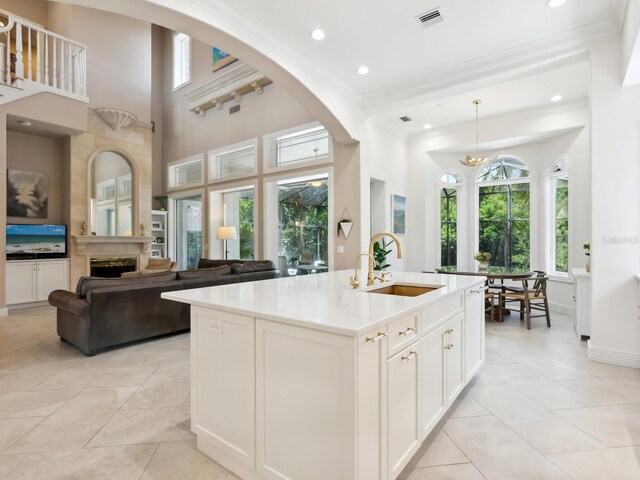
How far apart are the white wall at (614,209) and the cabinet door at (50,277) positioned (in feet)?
27.2

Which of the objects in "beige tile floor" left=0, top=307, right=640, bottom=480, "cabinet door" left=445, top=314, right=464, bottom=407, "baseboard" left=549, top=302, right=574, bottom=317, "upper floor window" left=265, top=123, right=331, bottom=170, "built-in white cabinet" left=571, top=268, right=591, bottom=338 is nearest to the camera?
"beige tile floor" left=0, top=307, right=640, bottom=480

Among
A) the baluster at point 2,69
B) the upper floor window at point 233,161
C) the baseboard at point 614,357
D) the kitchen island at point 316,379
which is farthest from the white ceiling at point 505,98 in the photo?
the baluster at point 2,69

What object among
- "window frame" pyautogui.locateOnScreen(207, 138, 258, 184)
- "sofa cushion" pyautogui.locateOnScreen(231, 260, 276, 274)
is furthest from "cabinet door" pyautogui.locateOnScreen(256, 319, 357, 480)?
"window frame" pyautogui.locateOnScreen(207, 138, 258, 184)

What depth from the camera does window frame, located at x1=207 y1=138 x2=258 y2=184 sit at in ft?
23.9

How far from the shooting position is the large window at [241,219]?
25.8ft

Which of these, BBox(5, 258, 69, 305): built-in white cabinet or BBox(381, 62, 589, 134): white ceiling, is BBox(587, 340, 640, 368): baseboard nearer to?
BBox(381, 62, 589, 134): white ceiling

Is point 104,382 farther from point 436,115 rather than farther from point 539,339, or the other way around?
point 436,115

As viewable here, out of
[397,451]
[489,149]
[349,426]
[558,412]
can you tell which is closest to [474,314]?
[558,412]

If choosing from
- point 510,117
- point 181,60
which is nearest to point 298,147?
point 510,117

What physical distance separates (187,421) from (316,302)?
135 cm

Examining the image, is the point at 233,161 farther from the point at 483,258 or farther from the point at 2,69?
the point at 483,258

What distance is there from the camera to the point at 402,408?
1.70m

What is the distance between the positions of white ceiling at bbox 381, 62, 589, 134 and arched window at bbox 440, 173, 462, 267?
126cm

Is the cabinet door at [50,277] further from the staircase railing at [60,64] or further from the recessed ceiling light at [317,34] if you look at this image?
the recessed ceiling light at [317,34]
